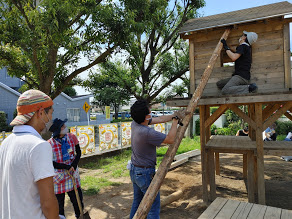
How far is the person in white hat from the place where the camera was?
468cm

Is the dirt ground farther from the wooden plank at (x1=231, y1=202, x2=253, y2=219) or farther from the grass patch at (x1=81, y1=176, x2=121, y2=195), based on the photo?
the wooden plank at (x1=231, y1=202, x2=253, y2=219)

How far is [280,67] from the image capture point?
4969 mm

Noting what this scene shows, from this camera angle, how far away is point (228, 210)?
3.17m

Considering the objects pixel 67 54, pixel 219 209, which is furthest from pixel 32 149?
pixel 67 54

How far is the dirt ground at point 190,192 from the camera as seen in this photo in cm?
533

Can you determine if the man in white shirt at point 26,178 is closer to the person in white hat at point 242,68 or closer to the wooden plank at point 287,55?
the person in white hat at point 242,68

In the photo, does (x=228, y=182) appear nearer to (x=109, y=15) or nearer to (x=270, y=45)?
(x=270, y=45)

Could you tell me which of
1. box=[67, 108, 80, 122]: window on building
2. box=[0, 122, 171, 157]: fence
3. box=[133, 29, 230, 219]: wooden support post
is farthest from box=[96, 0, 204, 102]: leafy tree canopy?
box=[67, 108, 80, 122]: window on building

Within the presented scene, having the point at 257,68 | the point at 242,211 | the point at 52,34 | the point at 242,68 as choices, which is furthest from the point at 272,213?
the point at 52,34

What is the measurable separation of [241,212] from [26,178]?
276 cm

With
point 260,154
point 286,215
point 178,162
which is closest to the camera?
point 286,215

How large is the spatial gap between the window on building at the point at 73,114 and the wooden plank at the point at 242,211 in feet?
82.2

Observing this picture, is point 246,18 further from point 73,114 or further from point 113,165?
point 73,114

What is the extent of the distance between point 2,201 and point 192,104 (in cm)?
260
